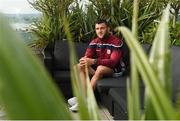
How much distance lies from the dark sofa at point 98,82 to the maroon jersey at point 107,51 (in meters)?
0.22

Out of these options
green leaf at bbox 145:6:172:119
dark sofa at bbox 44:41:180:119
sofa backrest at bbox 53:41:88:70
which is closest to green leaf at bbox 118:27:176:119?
green leaf at bbox 145:6:172:119

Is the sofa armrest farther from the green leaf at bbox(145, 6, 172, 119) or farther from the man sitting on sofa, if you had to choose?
the green leaf at bbox(145, 6, 172, 119)

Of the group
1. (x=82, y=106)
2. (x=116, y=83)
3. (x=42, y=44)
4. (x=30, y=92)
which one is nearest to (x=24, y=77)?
(x=30, y=92)

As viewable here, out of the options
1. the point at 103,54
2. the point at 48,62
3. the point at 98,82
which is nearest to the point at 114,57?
the point at 103,54

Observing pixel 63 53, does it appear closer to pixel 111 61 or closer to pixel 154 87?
pixel 111 61

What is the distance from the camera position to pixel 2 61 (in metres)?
0.38

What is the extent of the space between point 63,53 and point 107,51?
2.43ft

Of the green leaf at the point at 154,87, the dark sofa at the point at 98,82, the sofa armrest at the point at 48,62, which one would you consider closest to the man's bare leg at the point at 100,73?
the dark sofa at the point at 98,82

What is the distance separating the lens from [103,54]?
4.74m

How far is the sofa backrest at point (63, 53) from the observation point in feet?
16.7

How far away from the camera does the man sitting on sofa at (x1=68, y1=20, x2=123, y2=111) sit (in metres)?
4.45

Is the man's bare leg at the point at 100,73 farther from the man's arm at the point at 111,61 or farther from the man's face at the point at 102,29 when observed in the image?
the man's face at the point at 102,29

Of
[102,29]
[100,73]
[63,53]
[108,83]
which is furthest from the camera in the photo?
[63,53]

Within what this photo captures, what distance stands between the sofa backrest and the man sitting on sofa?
46 centimetres
